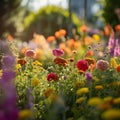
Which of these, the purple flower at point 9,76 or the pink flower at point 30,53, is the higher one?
the pink flower at point 30,53

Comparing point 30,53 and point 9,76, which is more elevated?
point 30,53

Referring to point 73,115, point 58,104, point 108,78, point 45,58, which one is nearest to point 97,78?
point 108,78

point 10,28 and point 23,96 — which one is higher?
point 10,28

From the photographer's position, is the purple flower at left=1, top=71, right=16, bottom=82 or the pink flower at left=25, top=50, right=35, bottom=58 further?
the pink flower at left=25, top=50, right=35, bottom=58

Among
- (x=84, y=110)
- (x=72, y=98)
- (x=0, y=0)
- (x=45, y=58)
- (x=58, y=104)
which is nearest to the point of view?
(x=58, y=104)

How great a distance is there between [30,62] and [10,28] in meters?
14.4

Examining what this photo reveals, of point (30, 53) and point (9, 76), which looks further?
point (30, 53)

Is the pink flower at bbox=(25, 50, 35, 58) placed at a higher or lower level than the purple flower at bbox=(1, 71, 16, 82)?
higher

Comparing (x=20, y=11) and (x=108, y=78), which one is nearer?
(x=108, y=78)

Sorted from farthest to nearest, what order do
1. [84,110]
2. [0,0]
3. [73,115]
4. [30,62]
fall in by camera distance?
1. [0,0]
2. [30,62]
3. [73,115]
4. [84,110]

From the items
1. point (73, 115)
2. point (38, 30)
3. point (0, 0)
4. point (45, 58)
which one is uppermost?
point (0, 0)

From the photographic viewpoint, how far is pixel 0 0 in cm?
1858

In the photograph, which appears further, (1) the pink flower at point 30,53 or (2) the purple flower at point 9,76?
(1) the pink flower at point 30,53

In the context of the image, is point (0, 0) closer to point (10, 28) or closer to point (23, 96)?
point (10, 28)
